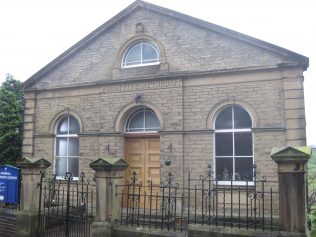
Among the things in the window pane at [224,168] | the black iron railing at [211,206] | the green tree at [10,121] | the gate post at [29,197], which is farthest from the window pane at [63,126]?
the window pane at [224,168]

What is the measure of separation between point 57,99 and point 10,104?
513cm

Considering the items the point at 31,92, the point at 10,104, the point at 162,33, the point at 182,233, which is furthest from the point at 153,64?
the point at 10,104

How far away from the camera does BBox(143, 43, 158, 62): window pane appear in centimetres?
1145

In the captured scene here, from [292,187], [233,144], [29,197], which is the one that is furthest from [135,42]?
[292,187]

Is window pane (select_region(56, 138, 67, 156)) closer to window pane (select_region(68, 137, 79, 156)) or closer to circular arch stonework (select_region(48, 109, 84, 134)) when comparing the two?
window pane (select_region(68, 137, 79, 156))

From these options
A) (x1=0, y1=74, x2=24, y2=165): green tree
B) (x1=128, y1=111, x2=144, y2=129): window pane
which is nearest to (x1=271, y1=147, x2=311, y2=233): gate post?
(x1=128, y1=111, x2=144, y2=129): window pane

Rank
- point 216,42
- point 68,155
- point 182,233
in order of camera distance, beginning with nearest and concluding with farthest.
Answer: point 182,233 → point 216,42 → point 68,155

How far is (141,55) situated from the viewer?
38.3ft

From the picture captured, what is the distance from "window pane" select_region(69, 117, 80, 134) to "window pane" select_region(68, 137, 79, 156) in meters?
0.26

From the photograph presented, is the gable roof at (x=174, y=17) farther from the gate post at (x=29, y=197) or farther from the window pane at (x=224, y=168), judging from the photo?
the gate post at (x=29, y=197)

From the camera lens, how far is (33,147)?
13000mm

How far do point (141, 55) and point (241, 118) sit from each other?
13.0 ft

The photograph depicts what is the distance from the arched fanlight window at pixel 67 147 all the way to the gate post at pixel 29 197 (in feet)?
12.4

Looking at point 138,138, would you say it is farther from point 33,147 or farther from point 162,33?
point 33,147
